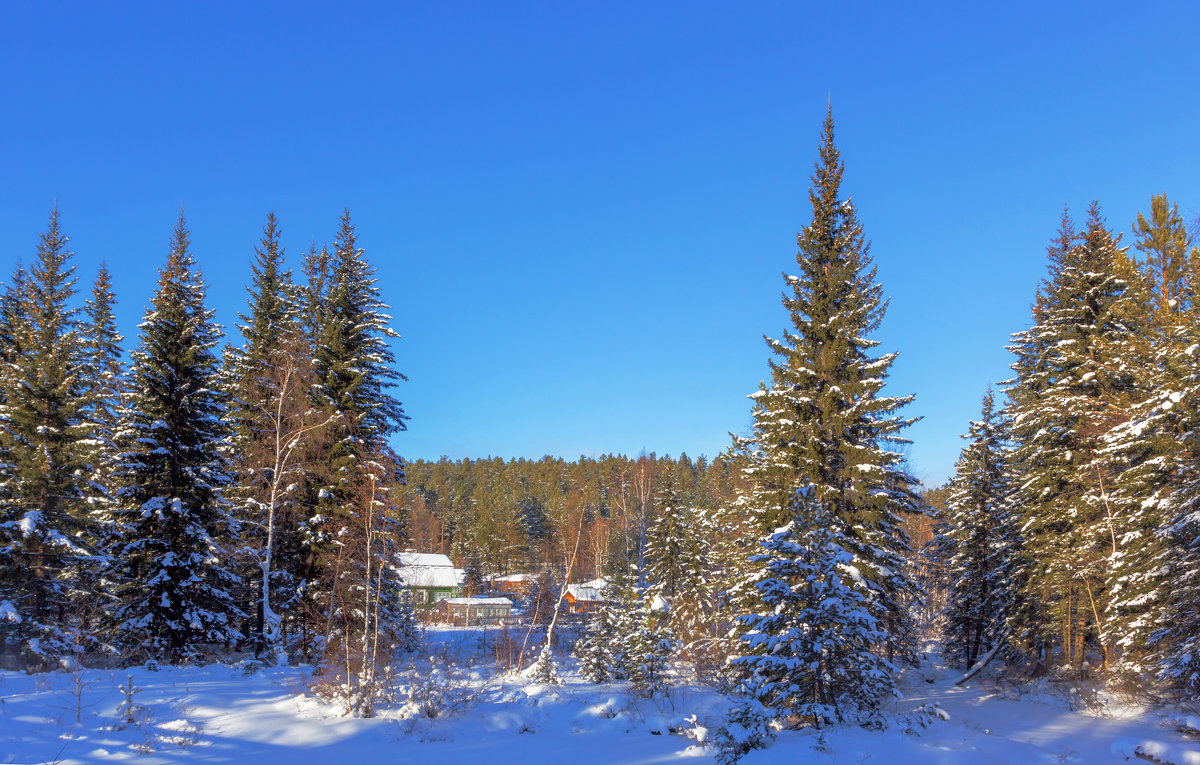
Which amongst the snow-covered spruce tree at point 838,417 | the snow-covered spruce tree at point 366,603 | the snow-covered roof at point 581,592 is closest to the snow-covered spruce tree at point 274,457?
the snow-covered spruce tree at point 366,603

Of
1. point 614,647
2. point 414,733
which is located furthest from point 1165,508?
point 414,733

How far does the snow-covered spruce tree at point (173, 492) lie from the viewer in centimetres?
1844

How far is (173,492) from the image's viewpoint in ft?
63.8

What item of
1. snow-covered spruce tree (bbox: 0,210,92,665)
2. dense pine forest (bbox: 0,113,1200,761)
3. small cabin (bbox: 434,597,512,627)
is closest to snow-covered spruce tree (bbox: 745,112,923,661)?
dense pine forest (bbox: 0,113,1200,761)

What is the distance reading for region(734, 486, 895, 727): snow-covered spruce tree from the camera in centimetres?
1183

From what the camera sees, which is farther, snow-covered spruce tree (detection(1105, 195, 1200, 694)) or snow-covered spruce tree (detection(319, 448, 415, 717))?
snow-covered spruce tree (detection(1105, 195, 1200, 694))

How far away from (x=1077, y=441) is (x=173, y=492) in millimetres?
30491

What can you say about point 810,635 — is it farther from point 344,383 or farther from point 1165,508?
point 344,383

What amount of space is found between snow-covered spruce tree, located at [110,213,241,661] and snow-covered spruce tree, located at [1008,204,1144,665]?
28.0 metres

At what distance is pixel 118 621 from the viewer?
60.8 ft

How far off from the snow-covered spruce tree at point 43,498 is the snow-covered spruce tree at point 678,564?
2363cm

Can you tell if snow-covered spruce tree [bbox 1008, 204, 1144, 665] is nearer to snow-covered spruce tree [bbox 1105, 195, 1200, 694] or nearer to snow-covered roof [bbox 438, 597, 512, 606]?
snow-covered spruce tree [bbox 1105, 195, 1200, 694]

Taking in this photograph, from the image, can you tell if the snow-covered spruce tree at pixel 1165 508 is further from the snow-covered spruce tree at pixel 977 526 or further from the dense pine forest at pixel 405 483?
the snow-covered spruce tree at pixel 977 526

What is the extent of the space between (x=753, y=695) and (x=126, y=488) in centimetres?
1938
